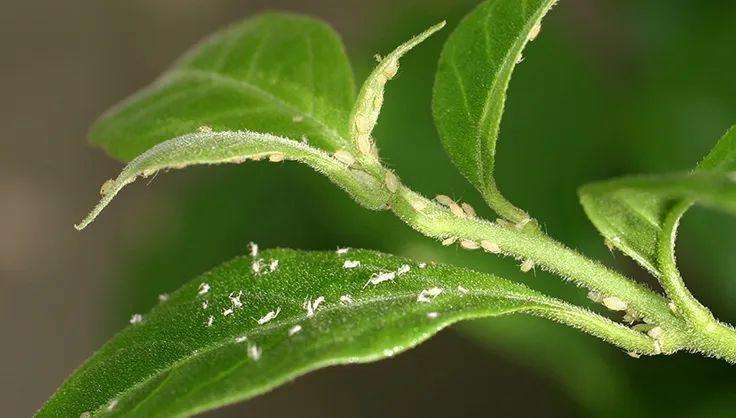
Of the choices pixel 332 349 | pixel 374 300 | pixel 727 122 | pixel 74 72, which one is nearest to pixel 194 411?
pixel 332 349

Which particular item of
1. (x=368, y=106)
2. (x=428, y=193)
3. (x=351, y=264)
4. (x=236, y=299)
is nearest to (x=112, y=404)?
(x=236, y=299)

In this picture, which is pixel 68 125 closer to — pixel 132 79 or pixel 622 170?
pixel 132 79

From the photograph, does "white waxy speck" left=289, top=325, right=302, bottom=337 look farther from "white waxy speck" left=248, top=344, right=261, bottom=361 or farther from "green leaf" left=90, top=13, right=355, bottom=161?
"green leaf" left=90, top=13, right=355, bottom=161

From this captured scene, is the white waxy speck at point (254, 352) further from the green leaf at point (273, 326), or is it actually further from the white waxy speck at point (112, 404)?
the white waxy speck at point (112, 404)

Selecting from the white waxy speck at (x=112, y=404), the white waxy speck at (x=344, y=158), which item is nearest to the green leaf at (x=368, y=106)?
the white waxy speck at (x=344, y=158)

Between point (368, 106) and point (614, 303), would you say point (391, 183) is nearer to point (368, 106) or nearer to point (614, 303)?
point (368, 106)

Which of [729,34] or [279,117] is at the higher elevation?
[279,117]

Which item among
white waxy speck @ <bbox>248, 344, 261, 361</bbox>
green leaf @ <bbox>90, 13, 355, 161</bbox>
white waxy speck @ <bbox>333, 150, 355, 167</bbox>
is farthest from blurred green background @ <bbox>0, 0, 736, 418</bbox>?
white waxy speck @ <bbox>248, 344, 261, 361</bbox>
